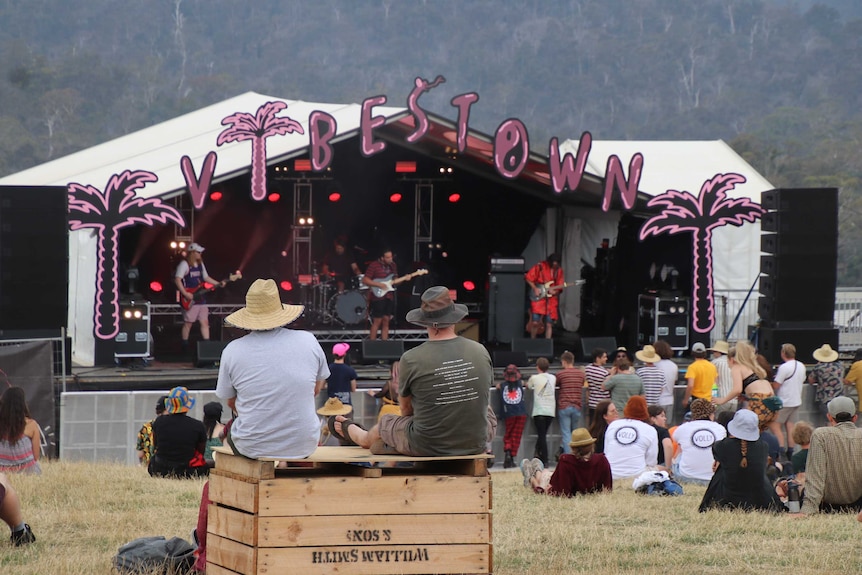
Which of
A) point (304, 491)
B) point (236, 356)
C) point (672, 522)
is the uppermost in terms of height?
point (236, 356)

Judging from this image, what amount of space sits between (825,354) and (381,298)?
5.66 m

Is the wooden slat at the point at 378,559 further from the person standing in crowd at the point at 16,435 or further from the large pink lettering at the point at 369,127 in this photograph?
the large pink lettering at the point at 369,127

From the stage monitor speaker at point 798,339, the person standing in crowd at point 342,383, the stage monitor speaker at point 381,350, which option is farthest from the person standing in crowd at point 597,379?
the stage monitor speaker at point 798,339

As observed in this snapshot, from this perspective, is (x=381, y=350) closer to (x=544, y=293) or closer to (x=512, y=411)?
(x=512, y=411)

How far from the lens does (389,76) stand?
268 ft

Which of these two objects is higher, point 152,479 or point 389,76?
point 389,76

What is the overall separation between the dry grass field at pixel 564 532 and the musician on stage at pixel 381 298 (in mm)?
7901

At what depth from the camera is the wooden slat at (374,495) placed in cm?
500

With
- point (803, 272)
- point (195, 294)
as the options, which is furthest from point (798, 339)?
point (195, 294)

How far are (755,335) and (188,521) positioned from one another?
10.5 m

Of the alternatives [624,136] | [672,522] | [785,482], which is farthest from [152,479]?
[624,136]

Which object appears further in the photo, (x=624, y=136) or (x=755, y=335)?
(x=624, y=136)

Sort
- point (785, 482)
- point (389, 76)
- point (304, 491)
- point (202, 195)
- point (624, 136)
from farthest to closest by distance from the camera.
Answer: point (389, 76), point (624, 136), point (202, 195), point (785, 482), point (304, 491)

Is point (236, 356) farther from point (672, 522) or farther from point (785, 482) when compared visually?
point (785, 482)
